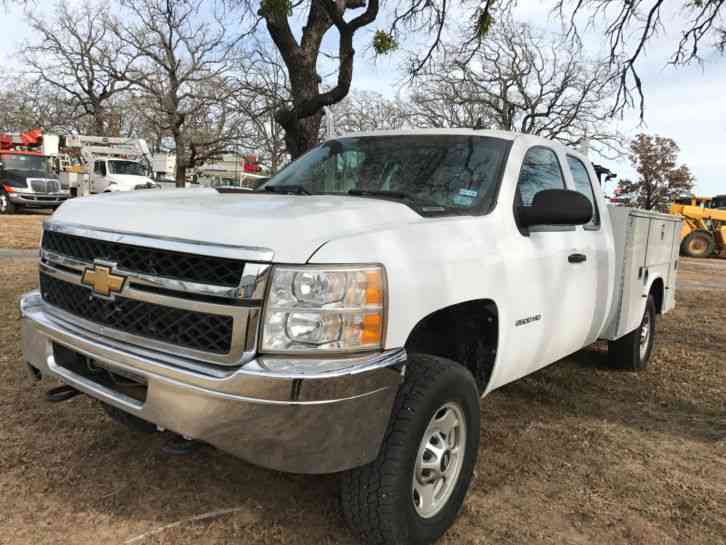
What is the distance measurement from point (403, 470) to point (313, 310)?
2.40 feet

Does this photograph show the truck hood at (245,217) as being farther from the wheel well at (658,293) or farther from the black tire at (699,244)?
the black tire at (699,244)

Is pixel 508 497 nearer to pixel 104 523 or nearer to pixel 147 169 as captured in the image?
pixel 104 523

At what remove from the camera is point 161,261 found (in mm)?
2197

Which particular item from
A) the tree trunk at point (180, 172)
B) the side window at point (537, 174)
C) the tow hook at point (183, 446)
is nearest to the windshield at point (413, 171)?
the side window at point (537, 174)

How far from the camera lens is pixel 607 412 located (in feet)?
13.8

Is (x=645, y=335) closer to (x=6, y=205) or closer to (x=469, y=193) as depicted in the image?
(x=469, y=193)

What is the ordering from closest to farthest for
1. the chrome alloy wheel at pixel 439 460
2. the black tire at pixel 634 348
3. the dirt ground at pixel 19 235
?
the chrome alloy wheel at pixel 439 460
the black tire at pixel 634 348
the dirt ground at pixel 19 235

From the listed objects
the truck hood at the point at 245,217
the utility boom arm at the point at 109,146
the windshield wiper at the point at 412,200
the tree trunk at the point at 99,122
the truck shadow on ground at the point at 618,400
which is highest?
the tree trunk at the point at 99,122

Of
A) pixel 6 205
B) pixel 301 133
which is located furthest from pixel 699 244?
pixel 6 205

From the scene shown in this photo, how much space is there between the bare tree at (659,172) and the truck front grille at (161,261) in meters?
50.3

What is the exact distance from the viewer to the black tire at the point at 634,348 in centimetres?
508

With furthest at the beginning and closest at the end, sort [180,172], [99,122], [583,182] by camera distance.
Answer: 1. [99,122]
2. [180,172]
3. [583,182]

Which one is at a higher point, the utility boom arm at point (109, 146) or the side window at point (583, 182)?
the utility boom arm at point (109, 146)

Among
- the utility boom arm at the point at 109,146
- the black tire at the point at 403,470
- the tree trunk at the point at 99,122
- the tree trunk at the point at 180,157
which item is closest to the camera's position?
the black tire at the point at 403,470
